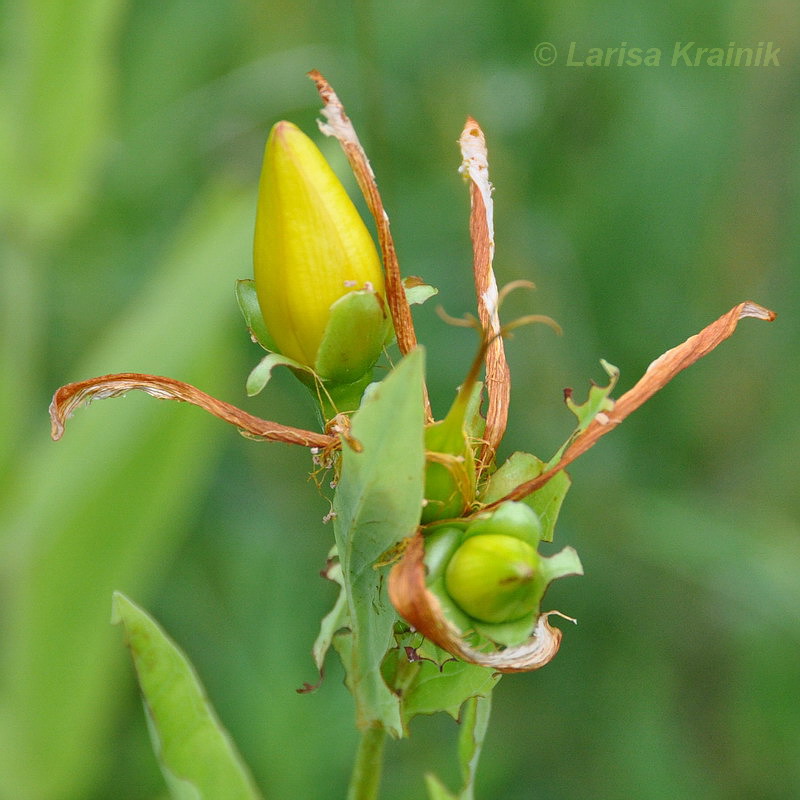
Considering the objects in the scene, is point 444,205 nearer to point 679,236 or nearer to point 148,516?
point 679,236

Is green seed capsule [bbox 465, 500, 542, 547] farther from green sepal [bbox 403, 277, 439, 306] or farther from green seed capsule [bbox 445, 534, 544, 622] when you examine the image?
green sepal [bbox 403, 277, 439, 306]

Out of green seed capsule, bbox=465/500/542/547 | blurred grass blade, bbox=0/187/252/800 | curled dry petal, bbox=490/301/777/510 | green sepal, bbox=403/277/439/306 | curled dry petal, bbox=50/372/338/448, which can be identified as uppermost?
green sepal, bbox=403/277/439/306
